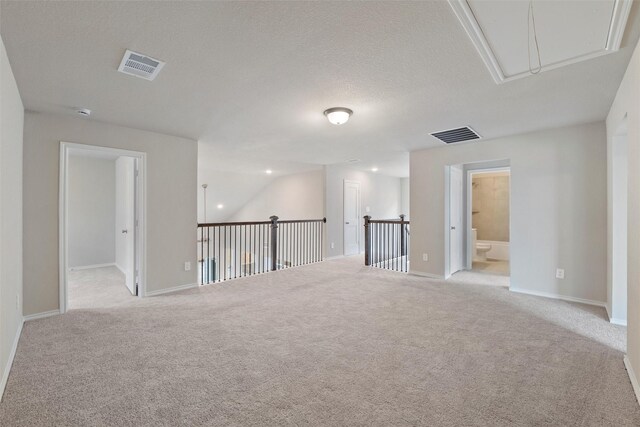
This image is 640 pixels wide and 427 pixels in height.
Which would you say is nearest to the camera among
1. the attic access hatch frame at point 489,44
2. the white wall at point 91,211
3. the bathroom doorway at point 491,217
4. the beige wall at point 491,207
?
the attic access hatch frame at point 489,44

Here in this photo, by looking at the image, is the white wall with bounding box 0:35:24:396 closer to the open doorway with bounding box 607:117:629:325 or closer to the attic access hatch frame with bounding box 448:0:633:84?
the attic access hatch frame with bounding box 448:0:633:84

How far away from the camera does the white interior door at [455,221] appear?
5.07m

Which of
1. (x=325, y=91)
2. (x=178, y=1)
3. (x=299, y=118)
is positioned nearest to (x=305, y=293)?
(x=299, y=118)

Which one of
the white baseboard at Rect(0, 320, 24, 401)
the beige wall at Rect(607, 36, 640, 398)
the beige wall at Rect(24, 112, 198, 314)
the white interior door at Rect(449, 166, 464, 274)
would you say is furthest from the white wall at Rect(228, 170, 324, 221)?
the white baseboard at Rect(0, 320, 24, 401)

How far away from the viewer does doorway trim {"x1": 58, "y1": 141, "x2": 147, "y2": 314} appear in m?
3.32

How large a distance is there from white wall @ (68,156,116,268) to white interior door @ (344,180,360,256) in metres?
5.35

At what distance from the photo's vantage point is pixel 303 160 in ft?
21.0

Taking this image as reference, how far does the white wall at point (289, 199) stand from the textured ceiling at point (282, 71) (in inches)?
148

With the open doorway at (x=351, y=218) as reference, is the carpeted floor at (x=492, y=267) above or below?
below

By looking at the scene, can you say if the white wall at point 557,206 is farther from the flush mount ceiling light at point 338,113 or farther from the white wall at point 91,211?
the white wall at point 91,211

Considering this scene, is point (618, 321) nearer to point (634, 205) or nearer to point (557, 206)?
point (557, 206)

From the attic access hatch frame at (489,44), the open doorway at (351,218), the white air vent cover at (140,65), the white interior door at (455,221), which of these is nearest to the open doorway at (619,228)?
the attic access hatch frame at (489,44)

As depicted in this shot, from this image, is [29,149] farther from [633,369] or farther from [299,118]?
[633,369]

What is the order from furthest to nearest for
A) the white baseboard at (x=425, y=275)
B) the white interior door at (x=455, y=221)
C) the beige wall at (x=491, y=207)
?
1. the beige wall at (x=491, y=207)
2. the white interior door at (x=455, y=221)
3. the white baseboard at (x=425, y=275)
